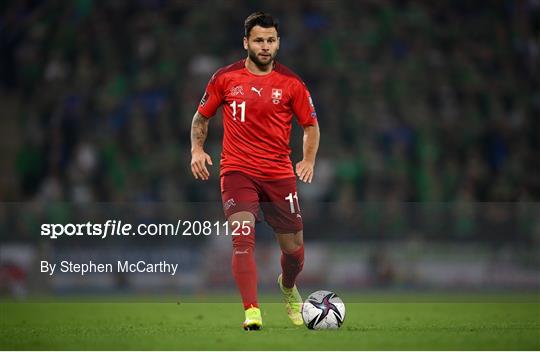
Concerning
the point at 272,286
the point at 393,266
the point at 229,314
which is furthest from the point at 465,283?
the point at 229,314

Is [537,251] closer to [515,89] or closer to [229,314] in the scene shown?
[515,89]

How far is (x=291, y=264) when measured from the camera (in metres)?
8.95

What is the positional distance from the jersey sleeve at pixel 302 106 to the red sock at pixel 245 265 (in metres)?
1.04

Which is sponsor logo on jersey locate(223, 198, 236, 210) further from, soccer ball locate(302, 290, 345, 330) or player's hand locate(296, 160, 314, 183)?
soccer ball locate(302, 290, 345, 330)

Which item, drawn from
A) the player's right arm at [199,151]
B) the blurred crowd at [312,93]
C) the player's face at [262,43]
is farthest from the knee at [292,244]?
the blurred crowd at [312,93]

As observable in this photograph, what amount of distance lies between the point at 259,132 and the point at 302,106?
1.30 ft

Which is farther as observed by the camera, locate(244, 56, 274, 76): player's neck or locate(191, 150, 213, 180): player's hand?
locate(244, 56, 274, 76): player's neck

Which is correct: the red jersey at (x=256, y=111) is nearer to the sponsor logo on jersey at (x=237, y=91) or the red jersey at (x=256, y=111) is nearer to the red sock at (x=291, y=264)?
the sponsor logo on jersey at (x=237, y=91)

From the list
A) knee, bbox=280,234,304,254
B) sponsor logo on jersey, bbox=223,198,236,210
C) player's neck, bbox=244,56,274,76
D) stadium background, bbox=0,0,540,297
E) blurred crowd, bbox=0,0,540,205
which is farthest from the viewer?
blurred crowd, bbox=0,0,540,205

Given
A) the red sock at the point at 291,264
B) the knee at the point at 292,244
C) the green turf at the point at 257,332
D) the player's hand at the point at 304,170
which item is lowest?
the green turf at the point at 257,332

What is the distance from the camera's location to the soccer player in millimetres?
8367

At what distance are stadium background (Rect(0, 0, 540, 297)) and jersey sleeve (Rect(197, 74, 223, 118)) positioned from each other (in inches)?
193

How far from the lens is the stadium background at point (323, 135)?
1471cm

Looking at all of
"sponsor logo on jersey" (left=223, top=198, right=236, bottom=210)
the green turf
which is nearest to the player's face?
"sponsor logo on jersey" (left=223, top=198, right=236, bottom=210)
